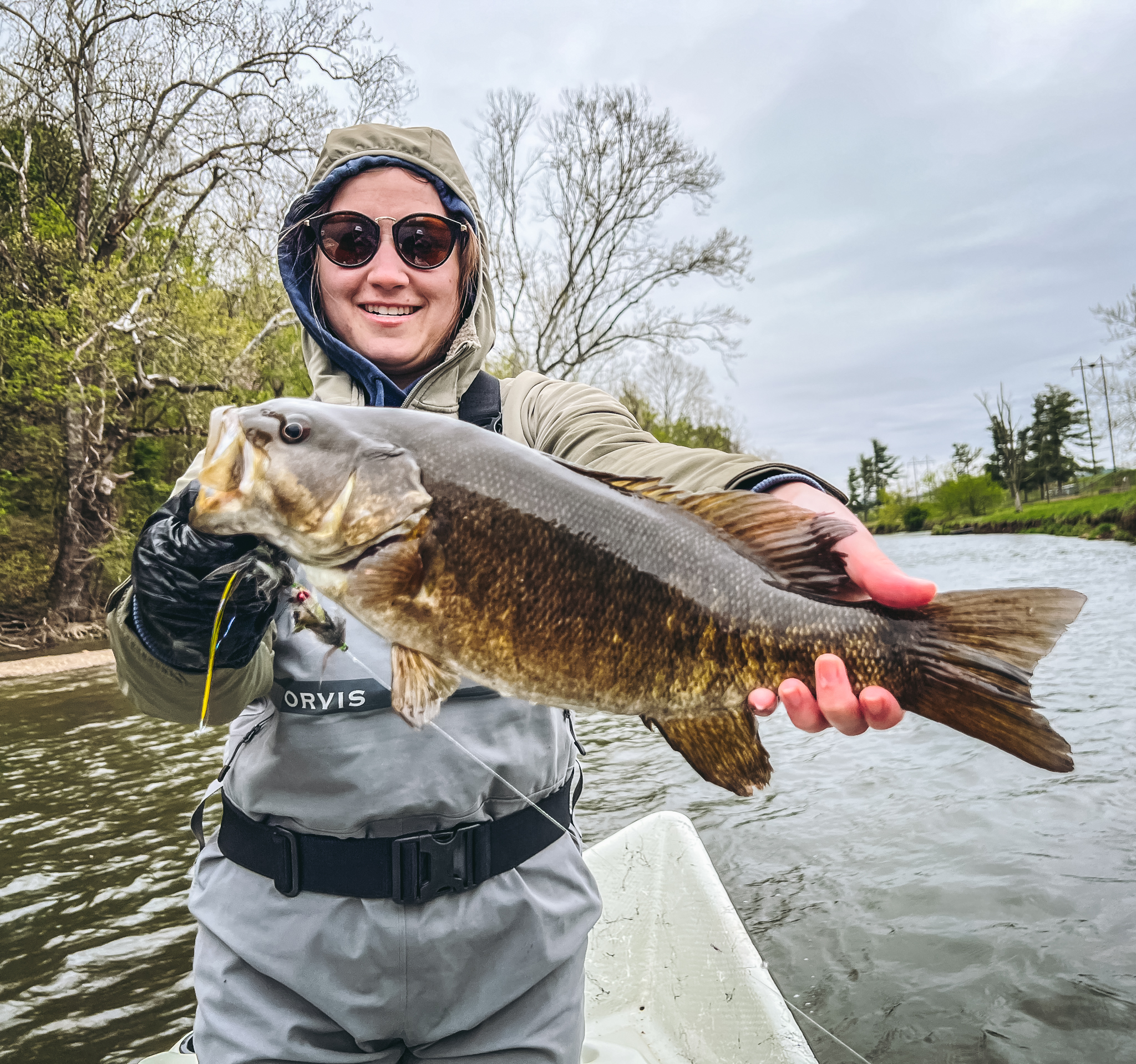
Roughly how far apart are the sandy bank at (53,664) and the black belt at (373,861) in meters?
13.0

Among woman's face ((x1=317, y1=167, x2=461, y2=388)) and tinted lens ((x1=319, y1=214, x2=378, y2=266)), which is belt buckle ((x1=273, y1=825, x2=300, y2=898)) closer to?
woman's face ((x1=317, y1=167, x2=461, y2=388))

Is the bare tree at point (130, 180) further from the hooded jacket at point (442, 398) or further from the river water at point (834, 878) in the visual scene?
the hooded jacket at point (442, 398)

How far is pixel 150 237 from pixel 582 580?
20.7 meters

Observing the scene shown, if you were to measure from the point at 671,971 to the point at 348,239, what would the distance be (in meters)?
3.46

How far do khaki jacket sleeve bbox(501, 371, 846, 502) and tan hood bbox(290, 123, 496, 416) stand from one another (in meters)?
0.17

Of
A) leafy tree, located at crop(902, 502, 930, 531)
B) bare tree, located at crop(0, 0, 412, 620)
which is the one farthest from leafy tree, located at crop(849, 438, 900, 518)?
bare tree, located at crop(0, 0, 412, 620)

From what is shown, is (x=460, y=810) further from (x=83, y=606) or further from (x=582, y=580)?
(x=83, y=606)

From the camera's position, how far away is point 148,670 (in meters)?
1.79

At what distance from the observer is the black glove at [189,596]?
63.5 inches

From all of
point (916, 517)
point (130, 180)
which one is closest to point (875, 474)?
point (916, 517)

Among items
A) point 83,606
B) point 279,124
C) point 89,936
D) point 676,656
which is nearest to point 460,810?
point 676,656

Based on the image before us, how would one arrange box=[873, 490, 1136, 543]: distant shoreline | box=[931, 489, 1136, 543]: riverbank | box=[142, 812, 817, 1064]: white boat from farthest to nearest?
box=[873, 490, 1136, 543]: distant shoreline → box=[931, 489, 1136, 543]: riverbank → box=[142, 812, 817, 1064]: white boat

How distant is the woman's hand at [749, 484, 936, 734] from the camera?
161cm

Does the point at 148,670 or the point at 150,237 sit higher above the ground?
the point at 150,237
